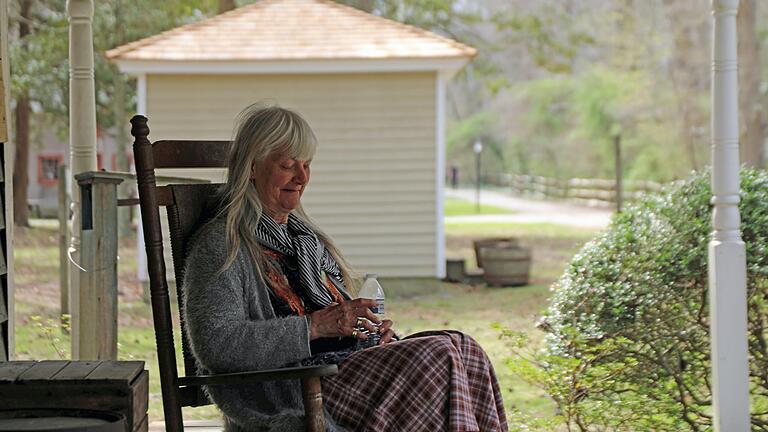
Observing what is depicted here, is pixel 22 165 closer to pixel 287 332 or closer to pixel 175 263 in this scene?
pixel 175 263

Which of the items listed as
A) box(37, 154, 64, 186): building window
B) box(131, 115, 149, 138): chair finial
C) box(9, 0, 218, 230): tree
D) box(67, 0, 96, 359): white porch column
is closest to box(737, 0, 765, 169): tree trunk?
box(9, 0, 218, 230): tree

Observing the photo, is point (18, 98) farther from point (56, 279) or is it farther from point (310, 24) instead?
point (310, 24)

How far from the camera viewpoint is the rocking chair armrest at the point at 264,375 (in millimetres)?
2602

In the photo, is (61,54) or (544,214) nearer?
(61,54)

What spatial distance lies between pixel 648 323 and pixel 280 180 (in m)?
2.38

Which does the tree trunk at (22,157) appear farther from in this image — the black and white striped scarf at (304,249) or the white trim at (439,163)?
the black and white striped scarf at (304,249)

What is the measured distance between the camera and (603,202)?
2864 cm

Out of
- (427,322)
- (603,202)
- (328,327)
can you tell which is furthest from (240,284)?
(603,202)

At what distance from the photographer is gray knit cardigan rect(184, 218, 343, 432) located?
9.02ft

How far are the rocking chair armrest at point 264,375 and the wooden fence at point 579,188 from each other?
21.9 metres

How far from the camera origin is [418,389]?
2.69m

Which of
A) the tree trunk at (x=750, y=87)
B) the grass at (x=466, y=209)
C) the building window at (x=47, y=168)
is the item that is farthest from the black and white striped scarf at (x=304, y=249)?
the building window at (x=47, y=168)

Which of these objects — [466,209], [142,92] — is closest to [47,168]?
[466,209]

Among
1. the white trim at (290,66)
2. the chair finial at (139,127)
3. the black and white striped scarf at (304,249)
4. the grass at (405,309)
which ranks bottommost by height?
the grass at (405,309)
